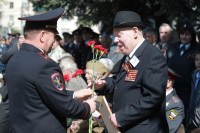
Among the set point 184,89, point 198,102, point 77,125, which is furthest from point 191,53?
point 77,125

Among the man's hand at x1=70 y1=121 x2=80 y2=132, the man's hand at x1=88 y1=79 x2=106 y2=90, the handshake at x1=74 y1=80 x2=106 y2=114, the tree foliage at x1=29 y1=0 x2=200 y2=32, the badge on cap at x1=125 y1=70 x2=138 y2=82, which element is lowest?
the man's hand at x1=70 y1=121 x2=80 y2=132

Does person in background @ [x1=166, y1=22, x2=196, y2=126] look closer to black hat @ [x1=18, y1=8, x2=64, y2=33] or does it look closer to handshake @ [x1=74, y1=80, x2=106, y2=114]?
handshake @ [x1=74, y1=80, x2=106, y2=114]

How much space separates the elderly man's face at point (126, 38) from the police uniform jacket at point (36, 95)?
70 cm

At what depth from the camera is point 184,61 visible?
4.54 meters

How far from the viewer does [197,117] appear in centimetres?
341

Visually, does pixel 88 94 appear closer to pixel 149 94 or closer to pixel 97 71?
pixel 149 94

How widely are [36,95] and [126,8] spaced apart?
5799 millimetres

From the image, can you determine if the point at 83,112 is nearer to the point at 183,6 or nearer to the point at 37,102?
the point at 37,102

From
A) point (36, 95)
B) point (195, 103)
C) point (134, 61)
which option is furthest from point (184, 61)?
point (36, 95)

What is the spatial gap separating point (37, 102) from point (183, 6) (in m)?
3.65

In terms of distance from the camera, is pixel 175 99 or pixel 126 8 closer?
pixel 175 99

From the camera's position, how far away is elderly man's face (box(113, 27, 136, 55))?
2316 mm

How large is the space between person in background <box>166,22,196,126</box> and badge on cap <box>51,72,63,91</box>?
9.85 ft

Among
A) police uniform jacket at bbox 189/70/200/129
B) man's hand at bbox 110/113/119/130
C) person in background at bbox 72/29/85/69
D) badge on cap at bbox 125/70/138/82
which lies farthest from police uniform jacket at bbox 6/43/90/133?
person in background at bbox 72/29/85/69
